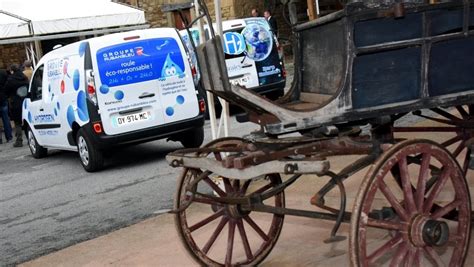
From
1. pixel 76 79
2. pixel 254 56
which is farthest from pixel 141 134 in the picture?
pixel 254 56

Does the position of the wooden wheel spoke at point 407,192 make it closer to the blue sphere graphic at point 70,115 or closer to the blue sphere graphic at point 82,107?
the blue sphere graphic at point 82,107

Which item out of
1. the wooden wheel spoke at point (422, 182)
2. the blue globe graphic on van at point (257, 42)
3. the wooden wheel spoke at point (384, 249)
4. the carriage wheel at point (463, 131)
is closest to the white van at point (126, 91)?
the blue globe graphic on van at point (257, 42)

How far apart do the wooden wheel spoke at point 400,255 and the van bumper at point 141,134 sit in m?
6.64

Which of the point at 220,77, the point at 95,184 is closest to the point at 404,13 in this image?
the point at 220,77

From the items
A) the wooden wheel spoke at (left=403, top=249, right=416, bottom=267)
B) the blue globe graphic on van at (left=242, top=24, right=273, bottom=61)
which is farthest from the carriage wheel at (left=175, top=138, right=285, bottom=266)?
the blue globe graphic on van at (left=242, top=24, right=273, bottom=61)

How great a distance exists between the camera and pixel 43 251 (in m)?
6.41

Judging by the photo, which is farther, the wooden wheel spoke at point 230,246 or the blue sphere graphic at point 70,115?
the blue sphere graphic at point 70,115

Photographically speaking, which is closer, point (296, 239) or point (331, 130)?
point (331, 130)

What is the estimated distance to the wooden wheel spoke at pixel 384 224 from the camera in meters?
3.71

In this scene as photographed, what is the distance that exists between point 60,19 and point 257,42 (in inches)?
261

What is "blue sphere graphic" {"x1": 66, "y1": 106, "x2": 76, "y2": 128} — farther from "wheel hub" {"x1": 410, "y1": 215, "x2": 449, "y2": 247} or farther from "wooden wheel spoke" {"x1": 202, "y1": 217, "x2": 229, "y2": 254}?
"wheel hub" {"x1": 410, "y1": 215, "x2": 449, "y2": 247}

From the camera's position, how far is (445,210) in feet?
13.1

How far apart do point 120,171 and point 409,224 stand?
22.5 feet

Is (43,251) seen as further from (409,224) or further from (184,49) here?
(184,49)
